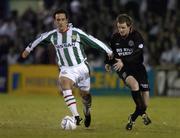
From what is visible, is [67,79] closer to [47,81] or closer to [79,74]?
[79,74]

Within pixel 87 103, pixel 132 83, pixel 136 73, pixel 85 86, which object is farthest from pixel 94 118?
pixel 132 83

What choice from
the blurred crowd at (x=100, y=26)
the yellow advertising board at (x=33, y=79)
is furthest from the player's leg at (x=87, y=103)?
the yellow advertising board at (x=33, y=79)

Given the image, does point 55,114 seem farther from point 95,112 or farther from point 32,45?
point 32,45

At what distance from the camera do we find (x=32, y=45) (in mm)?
14148

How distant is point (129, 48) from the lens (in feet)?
45.1

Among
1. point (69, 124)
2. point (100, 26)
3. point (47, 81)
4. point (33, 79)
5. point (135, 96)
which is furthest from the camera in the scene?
point (100, 26)

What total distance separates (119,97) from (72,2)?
6372 mm

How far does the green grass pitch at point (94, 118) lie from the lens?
12.6 metres

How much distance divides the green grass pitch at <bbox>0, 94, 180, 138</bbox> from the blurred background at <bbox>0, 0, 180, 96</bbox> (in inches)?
51.1

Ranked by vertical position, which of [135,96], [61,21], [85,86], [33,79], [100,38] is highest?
[61,21]

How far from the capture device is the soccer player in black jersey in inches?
534

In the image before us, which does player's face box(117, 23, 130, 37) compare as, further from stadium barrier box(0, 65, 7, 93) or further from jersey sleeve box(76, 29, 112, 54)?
stadium barrier box(0, 65, 7, 93)

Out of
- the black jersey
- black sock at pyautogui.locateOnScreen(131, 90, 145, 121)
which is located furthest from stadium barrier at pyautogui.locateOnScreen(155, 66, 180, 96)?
black sock at pyautogui.locateOnScreen(131, 90, 145, 121)

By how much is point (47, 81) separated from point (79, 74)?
1324cm
